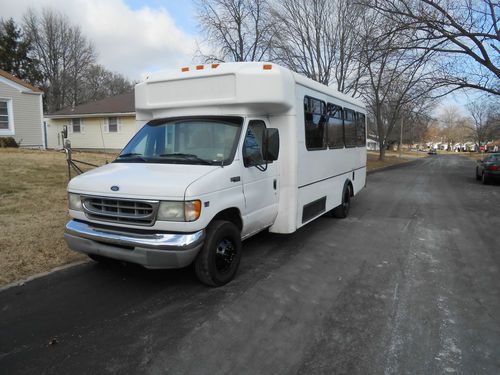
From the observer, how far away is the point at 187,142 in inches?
197

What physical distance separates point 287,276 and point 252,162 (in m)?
1.59

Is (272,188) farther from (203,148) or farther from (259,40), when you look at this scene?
(259,40)

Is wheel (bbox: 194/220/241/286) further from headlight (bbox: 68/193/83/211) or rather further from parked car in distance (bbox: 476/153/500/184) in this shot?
parked car in distance (bbox: 476/153/500/184)

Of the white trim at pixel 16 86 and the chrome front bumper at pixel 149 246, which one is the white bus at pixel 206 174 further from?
the white trim at pixel 16 86

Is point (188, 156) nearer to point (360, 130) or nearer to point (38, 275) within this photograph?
point (38, 275)

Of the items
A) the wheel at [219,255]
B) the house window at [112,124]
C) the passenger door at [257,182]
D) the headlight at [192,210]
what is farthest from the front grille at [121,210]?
the house window at [112,124]

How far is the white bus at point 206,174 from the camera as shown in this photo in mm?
4039

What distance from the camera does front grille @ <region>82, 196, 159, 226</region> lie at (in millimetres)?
4047

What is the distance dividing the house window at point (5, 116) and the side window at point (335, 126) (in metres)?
20.0

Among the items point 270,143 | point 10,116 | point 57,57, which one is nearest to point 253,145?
point 270,143

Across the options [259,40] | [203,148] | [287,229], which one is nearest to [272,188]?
[287,229]

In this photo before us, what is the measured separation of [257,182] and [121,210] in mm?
1834

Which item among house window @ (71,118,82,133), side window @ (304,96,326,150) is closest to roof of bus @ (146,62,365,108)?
side window @ (304,96,326,150)

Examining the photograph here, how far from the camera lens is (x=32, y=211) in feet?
25.6
